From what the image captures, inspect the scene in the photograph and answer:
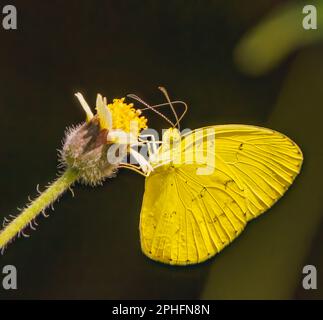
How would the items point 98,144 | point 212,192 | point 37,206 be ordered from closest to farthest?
point 37,206, point 98,144, point 212,192

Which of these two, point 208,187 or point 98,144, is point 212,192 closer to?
point 208,187

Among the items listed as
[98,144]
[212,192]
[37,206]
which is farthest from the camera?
[212,192]

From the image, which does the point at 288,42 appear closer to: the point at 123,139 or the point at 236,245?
the point at 236,245

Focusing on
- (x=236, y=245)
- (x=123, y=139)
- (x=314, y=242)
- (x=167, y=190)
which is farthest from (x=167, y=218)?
(x=314, y=242)

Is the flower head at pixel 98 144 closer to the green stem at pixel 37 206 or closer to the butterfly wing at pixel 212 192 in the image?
the green stem at pixel 37 206

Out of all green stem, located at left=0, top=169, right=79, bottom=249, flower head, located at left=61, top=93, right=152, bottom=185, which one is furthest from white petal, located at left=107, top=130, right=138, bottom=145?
green stem, located at left=0, top=169, right=79, bottom=249

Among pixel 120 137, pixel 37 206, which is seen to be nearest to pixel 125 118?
pixel 120 137

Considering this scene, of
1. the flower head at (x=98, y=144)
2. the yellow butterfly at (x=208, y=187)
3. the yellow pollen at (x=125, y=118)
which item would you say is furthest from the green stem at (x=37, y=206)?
the yellow butterfly at (x=208, y=187)
